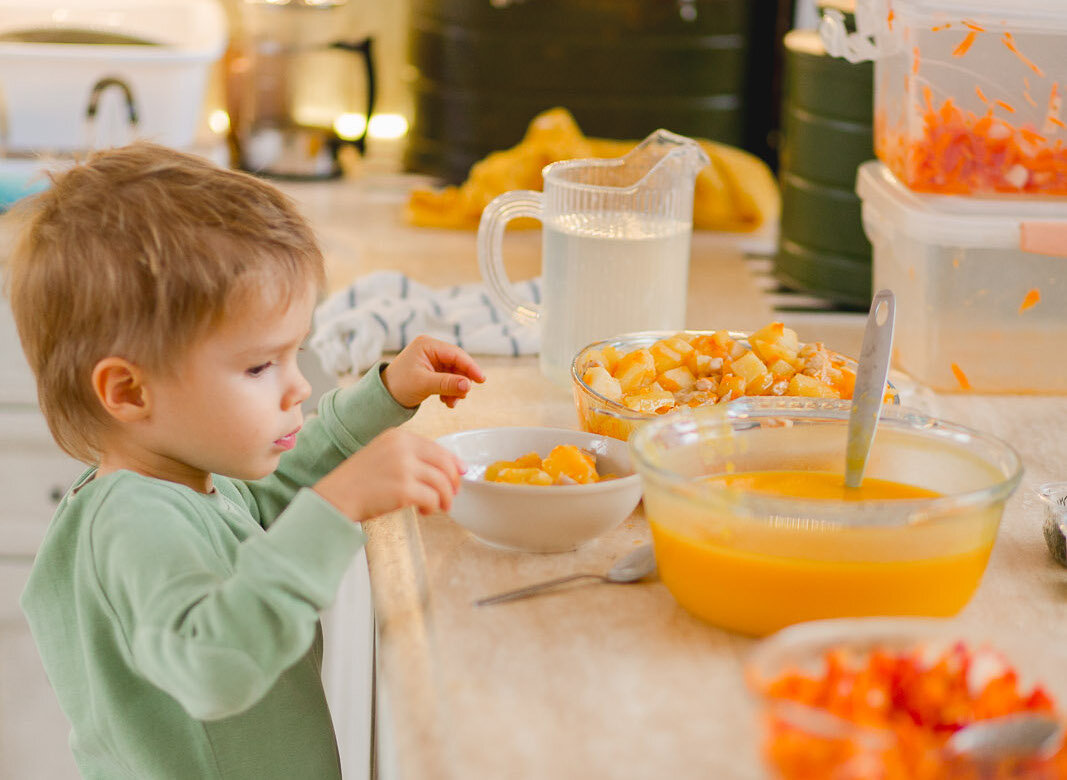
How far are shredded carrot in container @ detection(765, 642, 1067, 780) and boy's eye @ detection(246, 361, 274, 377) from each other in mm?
440

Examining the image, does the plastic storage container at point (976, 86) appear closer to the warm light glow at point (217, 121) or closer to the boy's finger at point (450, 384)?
the boy's finger at point (450, 384)

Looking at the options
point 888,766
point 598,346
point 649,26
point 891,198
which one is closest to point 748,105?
point 649,26

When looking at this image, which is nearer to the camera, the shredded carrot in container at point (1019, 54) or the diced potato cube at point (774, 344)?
the diced potato cube at point (774, 344)

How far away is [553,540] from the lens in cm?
83

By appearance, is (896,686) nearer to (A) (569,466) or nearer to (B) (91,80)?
(A) (569,466)

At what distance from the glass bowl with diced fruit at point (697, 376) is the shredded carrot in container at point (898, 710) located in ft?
1.15

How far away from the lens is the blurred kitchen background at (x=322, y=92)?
172 cm

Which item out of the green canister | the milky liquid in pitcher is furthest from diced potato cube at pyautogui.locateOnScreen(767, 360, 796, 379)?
the green canister

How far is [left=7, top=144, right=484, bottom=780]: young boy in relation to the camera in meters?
0.78

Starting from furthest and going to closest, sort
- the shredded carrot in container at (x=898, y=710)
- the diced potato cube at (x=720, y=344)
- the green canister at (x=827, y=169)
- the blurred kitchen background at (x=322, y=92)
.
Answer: the blurred kitchen background at (x=322, y=92)
the green canister at (x=827, y=169)
the diced potato cube at (x=720, y=344)
the shredded carrot in container at (x=898, y=710)

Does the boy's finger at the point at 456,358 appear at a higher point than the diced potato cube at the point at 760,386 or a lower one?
lower

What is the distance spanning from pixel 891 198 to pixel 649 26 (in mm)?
688

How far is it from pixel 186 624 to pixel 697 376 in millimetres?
439

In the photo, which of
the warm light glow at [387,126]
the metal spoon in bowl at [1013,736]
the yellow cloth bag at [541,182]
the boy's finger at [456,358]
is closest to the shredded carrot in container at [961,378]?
the boy's finger at [456,358]
